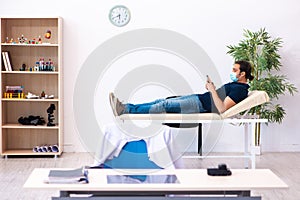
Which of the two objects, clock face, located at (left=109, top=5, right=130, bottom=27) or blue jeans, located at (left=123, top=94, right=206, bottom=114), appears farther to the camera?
clock face, located at (left=109, top=5, right=130, bottom=27)

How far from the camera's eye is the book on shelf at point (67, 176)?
289 centimetres

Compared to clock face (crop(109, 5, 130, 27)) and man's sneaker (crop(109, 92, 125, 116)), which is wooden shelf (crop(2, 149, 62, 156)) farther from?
clock face (crop(109, 5, 130, 27))

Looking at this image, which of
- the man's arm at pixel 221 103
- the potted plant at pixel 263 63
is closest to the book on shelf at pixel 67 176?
the man's arm at pixel 221 103

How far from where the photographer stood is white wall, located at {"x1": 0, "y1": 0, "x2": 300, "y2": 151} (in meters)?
6.25

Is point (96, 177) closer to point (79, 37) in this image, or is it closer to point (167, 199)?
point (167, 199)

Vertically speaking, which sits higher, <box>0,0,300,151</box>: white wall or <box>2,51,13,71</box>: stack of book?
<box>0,0,300,151</box>: white wall

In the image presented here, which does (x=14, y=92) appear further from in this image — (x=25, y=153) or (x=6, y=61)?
(x=25, y=153)

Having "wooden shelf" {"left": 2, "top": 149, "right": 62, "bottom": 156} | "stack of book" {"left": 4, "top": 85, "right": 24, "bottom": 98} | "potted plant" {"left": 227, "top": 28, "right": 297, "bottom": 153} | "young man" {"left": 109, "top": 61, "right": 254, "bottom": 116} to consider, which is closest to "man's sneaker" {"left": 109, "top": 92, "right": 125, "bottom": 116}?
"young man" {"left": 109, "top": 61, "right": 254, "bottom": 116}

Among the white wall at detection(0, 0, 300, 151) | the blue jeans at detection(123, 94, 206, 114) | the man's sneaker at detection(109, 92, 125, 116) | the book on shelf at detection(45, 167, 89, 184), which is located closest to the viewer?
the book on shelf at detection(45, 167, 89, 184)

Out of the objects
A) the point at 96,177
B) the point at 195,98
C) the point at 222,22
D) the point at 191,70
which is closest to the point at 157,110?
the point at 195,98

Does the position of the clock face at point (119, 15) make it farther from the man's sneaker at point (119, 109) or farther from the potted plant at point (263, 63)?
the man's sneaker at point (119, 109)

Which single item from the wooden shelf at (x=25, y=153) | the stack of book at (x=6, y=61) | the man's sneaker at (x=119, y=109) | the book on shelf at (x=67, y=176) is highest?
the stack of book at (x=6, y=61)

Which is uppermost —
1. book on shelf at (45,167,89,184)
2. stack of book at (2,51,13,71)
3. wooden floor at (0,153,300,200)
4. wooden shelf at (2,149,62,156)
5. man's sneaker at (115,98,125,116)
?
stack of book at (2,51,13,71)

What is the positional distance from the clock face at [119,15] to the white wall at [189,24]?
5 centimetres
